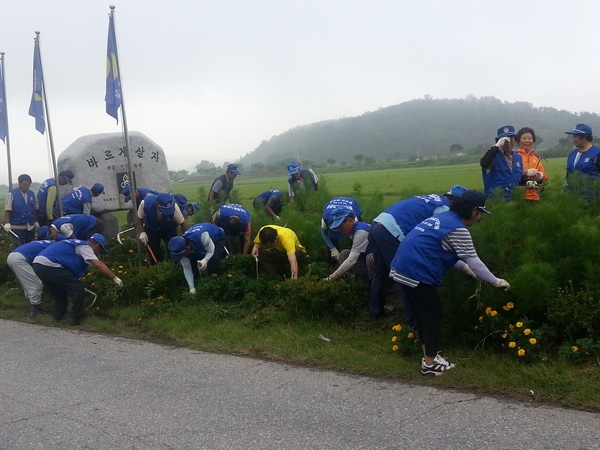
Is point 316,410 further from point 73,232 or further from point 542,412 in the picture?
point 73,232

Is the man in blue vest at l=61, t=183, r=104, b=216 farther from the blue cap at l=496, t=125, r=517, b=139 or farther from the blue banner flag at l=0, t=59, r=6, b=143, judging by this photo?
the blue cap at l=496, t=125, r=517, b=139

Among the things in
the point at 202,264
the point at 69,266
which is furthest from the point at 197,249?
the point at 69,266

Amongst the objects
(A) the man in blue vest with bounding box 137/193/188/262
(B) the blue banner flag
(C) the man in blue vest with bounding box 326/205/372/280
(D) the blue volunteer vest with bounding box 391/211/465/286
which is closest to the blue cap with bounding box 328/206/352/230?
(C) the man in blue vest with bounding box 326/205/372/280

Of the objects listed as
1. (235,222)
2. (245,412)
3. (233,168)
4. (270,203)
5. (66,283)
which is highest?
(233,168)

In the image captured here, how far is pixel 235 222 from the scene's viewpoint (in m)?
9.68

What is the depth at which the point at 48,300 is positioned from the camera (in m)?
10.6

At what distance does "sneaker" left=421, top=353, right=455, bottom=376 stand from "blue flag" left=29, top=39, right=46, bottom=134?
9.86 metres

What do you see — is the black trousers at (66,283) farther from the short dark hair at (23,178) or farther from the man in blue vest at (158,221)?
the short dark hair at (23,178)

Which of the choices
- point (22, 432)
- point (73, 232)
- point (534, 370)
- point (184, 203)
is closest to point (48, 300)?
point (73, 232)

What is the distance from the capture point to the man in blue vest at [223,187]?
11.6 meters

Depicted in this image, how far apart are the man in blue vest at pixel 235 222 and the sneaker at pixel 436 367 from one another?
15.2 feet

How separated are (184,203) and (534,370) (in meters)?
7.96

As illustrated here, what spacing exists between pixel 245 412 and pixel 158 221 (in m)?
5.76

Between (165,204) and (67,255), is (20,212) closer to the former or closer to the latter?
(165,204)
